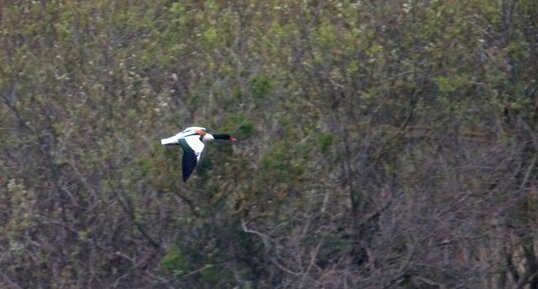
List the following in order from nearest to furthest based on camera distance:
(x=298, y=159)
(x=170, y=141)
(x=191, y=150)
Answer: (x=191, y=150), (x=170, y=141), (x=298, y=159)

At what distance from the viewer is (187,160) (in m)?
8.38

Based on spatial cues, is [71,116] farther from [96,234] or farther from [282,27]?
[282,27]

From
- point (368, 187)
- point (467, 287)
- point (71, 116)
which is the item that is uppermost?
point (71, 116)

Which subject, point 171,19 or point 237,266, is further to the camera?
point 171,19

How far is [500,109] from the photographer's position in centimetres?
943

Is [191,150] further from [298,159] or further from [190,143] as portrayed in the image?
[298,159]

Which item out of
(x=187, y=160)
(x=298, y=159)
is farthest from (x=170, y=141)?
(x=298, y=159)

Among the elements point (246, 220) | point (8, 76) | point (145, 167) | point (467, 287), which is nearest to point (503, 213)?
point (467, 287)

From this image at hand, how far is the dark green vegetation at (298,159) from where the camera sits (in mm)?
9055

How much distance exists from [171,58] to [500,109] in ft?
7.46

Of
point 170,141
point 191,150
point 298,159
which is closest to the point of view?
point 191,150

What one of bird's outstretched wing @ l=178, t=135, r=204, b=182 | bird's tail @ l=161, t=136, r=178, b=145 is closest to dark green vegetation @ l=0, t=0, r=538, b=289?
bird's tail @ l=161, t=136, r=178, b=145

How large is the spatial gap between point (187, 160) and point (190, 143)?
0.12 meters

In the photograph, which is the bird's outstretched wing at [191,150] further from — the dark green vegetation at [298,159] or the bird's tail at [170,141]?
the dark green vegetation at [298,159]
